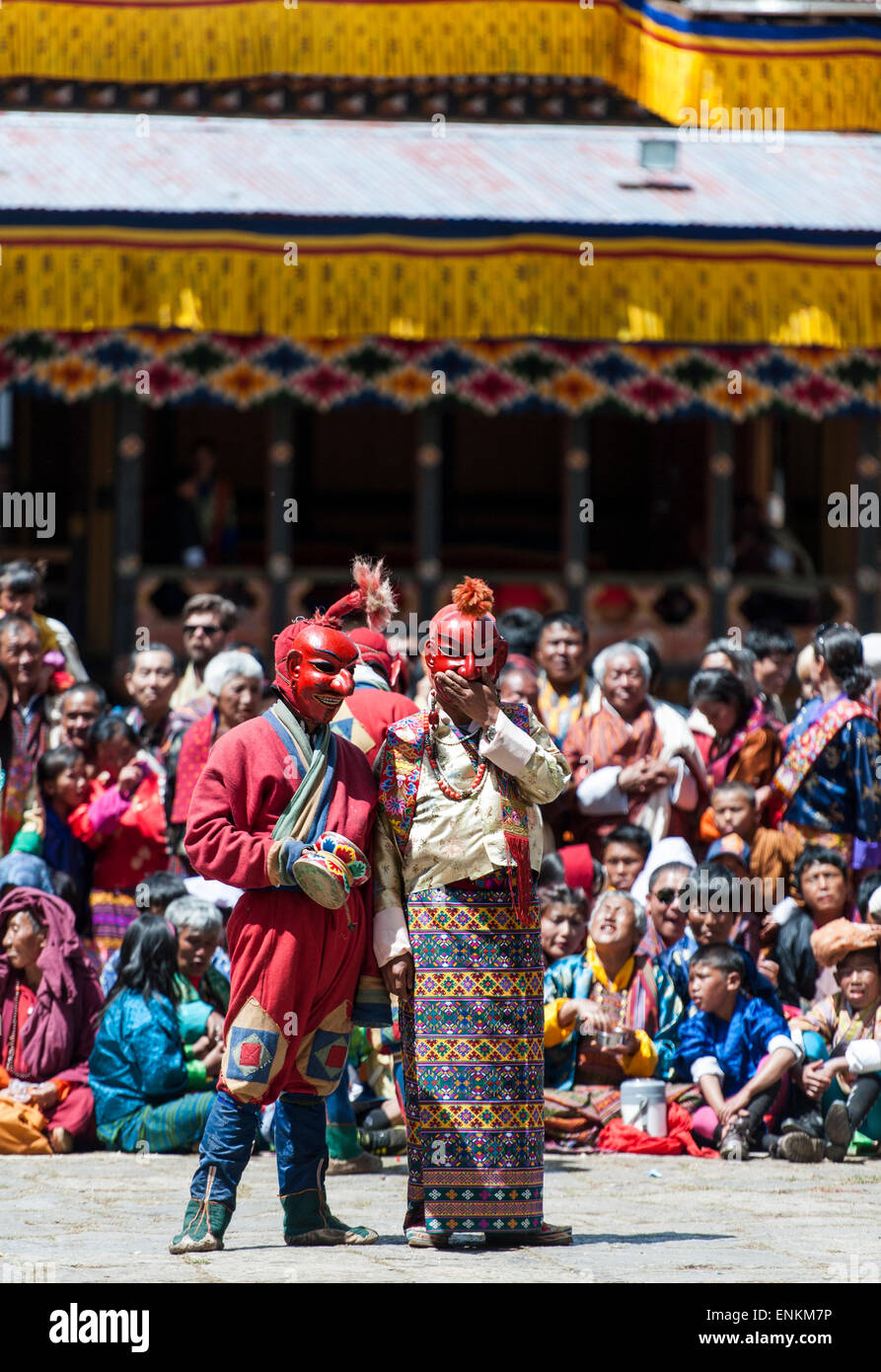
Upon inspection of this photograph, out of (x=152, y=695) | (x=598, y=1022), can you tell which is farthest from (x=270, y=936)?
(x=152, y=695)

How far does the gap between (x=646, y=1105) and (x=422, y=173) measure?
22.2ft

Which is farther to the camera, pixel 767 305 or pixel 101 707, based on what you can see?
pixel 767 305

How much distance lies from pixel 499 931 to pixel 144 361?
7.01m

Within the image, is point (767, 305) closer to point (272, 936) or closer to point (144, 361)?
point (144, 361)

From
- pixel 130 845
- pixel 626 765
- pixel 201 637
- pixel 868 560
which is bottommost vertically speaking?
pixel 130 845

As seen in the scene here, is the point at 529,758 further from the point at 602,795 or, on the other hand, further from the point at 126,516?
the point at 126,516

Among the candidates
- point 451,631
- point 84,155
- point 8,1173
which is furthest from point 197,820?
point 84,155

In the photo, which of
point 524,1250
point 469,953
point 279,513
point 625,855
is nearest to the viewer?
point 524,1250

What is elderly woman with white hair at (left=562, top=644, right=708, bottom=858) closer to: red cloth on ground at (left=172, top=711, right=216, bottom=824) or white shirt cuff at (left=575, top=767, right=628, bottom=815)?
white shirt cuff at (left=575, top=767, right=628, bottom=815)

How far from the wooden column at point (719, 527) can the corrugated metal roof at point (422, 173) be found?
4.38ft

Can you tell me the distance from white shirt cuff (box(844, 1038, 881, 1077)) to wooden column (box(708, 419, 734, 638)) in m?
5.51

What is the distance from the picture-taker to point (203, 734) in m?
8.10

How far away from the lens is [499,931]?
5.56m

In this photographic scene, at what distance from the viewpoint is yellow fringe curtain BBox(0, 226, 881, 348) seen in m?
11.4
